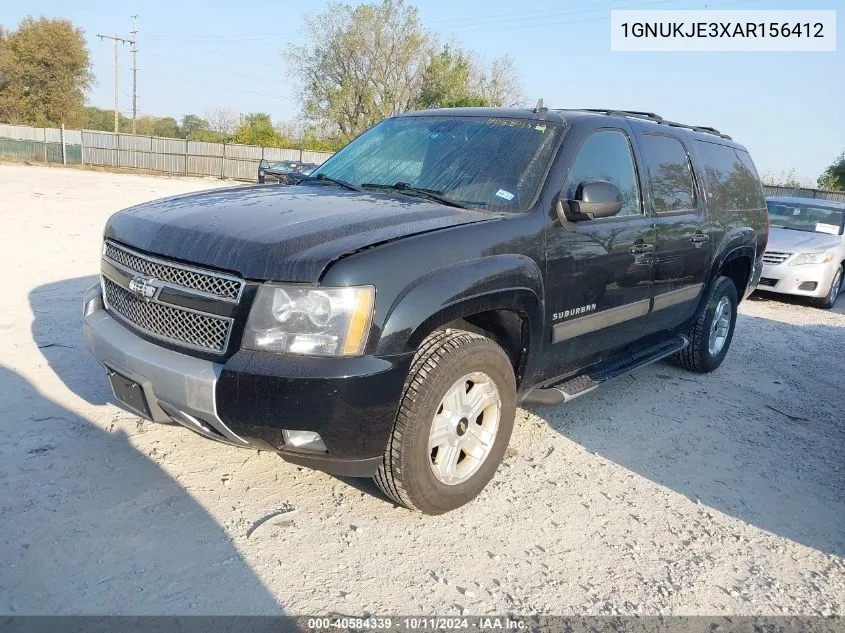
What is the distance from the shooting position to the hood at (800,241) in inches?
363

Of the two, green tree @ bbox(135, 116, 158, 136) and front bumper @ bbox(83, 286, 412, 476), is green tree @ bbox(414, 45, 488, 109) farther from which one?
front bumper @ bbox(83, 286, 412, 476)

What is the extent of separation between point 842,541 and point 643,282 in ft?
5.72

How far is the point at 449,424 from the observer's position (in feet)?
9.80

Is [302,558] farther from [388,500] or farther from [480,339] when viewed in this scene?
[480,339]

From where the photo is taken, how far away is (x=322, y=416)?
2.51m

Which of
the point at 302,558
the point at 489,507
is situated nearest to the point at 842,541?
the point at 489,507

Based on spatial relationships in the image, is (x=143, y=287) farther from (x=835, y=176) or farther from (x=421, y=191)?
(x=835, y=176)

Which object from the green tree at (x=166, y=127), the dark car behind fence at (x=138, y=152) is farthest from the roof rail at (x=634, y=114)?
the green tree at (x=166, y=127)

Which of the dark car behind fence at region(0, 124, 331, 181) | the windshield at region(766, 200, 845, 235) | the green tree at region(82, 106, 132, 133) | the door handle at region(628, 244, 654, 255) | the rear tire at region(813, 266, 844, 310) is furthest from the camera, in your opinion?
the green tree at region(82, 106, 132, 133)

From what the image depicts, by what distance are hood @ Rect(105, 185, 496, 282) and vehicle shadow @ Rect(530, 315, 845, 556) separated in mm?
1829

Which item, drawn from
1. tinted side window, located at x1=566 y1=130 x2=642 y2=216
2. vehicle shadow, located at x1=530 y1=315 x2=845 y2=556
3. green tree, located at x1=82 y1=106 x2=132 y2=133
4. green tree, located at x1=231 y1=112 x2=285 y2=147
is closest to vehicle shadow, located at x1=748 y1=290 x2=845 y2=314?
vehicle shadow, located at x1=530 y1=315 x2=845 y2=556

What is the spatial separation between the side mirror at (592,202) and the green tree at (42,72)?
175ft

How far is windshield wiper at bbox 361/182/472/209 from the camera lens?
3.37m

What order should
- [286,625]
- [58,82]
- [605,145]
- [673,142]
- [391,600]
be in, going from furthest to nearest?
[58,82], [673,142], [605,145], [391,600], [286,625]
